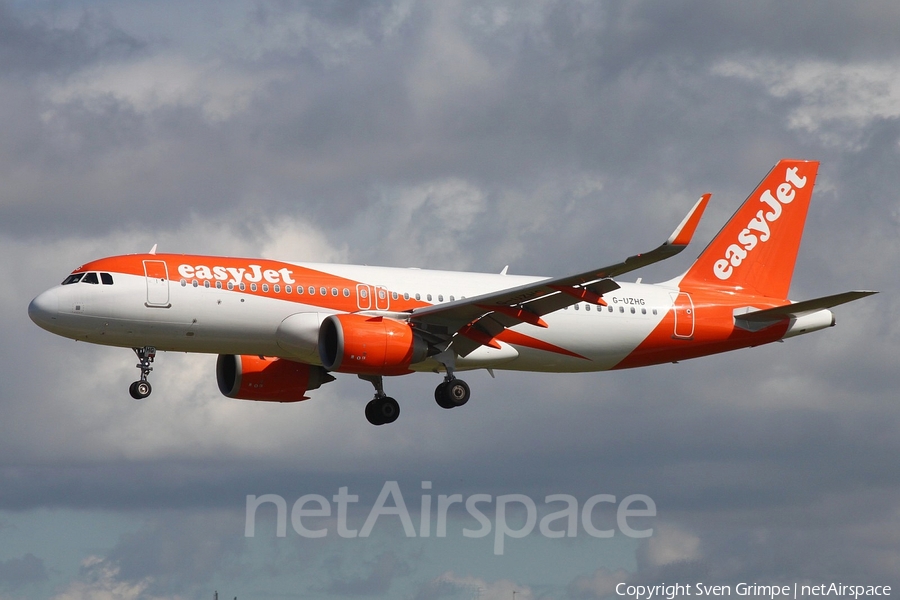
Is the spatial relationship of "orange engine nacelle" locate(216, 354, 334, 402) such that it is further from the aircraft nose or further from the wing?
the aircraft nose

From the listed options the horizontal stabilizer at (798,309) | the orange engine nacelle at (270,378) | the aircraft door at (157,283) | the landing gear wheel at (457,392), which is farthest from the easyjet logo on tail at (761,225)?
the aircraft door at (157,283)

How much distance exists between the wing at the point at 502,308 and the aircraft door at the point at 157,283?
8270mm

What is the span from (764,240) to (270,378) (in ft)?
67.7

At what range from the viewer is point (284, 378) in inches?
2212

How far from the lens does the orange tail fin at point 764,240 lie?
5844 cm

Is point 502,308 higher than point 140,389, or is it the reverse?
point 502,308

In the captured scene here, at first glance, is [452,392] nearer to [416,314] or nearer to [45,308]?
[416,314]

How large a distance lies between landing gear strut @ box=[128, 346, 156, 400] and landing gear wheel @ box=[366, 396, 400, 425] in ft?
31.7

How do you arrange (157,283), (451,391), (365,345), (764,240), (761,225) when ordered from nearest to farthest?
1. (157,283)
2. (365,345)
3. (451,391)
4. (764,240)
5. (761,225)

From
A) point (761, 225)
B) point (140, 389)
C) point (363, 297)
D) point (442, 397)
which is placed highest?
point (761, 225)

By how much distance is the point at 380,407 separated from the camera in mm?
55812

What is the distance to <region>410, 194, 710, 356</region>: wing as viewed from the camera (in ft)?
154

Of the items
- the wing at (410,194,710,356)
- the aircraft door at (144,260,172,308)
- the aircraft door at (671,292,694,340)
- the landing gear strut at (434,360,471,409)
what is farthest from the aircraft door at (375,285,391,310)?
the aircraft door at (671,292,694,340)

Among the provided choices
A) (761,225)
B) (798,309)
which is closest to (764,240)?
(761,225)
